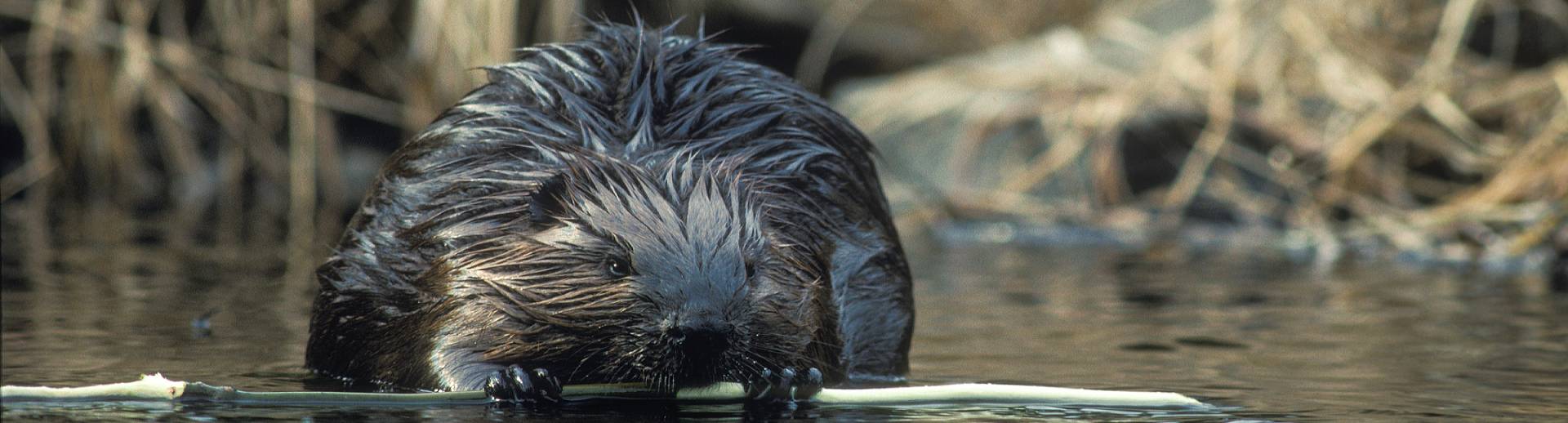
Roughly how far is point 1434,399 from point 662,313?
1305 millimetres

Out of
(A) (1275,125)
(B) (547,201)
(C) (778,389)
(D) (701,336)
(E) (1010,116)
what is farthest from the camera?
(E) (1010,116)

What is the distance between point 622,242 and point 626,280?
84 millimetres

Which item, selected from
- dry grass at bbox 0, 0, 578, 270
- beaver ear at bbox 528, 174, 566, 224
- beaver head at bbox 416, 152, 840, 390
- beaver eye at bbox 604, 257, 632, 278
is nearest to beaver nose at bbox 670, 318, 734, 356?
beaver head at bbox 416, 152, 840, 390

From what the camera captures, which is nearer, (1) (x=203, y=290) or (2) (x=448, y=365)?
(2) (x=448, y=365)

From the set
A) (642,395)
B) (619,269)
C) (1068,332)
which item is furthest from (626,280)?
(1068,332)

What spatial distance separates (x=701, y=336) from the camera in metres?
3.12

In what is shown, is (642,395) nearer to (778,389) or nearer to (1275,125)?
(778,389)

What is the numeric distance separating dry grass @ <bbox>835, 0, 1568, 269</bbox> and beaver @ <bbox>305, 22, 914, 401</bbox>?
3532 mm

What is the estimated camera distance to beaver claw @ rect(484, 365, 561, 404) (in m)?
3.17

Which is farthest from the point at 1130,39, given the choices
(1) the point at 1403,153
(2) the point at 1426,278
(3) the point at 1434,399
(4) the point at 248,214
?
(3) the point at 1434,399

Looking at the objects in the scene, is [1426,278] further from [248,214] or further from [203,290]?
[248,214]

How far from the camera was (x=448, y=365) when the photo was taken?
3416 mm

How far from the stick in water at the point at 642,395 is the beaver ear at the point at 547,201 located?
0.39 m

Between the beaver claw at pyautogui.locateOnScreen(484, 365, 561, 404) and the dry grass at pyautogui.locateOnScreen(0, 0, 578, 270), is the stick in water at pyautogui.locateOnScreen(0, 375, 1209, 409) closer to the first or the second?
the beaver claw at pyautogui.locateOnScreen(484, 365, 561, 404)
